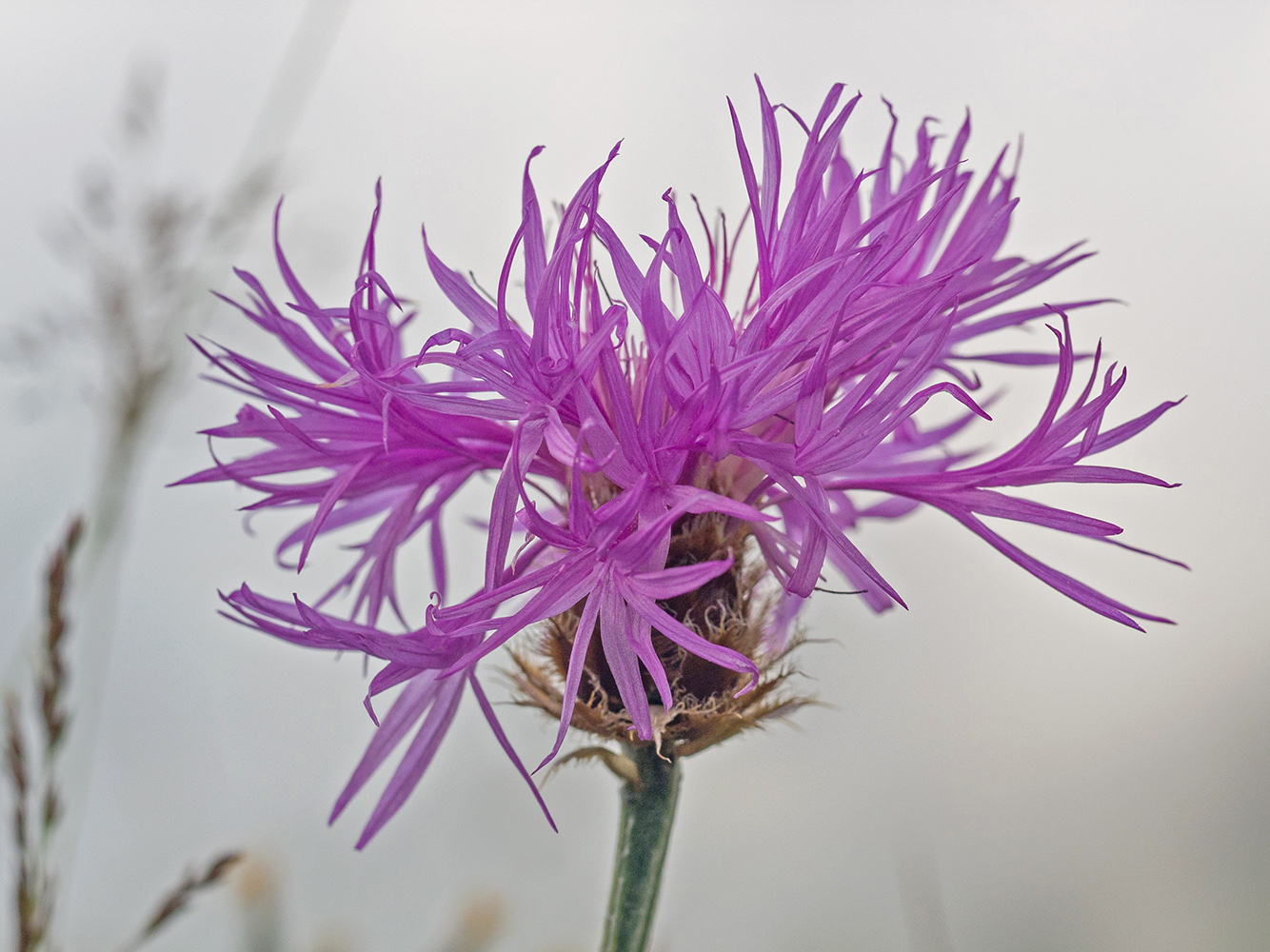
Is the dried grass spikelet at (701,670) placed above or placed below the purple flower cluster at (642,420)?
below

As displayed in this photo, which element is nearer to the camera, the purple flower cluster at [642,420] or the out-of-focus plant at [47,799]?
the purple flower cluster at [642,420]

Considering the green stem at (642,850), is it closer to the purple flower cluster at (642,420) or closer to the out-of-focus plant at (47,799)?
the purple flower cluster at (642,420)

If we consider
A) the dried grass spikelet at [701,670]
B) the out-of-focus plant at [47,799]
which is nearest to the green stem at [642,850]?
the dried grass spikelet at [701,670]

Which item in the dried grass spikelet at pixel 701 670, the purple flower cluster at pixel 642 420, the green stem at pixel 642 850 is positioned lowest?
the green stem at pixel 642 850

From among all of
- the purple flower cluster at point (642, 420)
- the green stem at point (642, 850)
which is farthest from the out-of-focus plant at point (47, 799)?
the green stem at point (642, 850)

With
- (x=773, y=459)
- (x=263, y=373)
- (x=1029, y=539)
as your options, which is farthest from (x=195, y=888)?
(x=1029, y=539)

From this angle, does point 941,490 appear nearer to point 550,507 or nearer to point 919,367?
point 919,367

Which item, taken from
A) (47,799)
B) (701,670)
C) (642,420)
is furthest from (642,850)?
(47,799)
